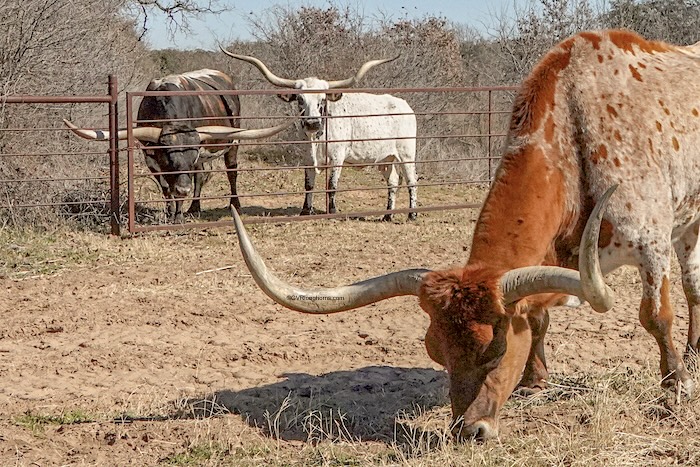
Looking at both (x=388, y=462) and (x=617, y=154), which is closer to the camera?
(x=388, y=462)

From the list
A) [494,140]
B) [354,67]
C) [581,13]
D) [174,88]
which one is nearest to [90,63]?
[174,88]

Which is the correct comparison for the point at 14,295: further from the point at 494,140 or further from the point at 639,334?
the point at 494,140

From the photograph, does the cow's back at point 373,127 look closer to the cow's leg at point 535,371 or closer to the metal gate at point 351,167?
the metal gate at point 351,167

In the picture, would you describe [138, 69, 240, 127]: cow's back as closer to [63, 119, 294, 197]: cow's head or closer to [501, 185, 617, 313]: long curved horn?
[63, 119, 294, 197]: cow's head

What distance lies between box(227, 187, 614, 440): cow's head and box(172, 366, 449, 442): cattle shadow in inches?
32.2

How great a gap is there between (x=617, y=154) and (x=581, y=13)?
16.2m

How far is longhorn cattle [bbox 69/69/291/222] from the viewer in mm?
11859

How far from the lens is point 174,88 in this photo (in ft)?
42.0

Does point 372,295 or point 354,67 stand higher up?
point 354,67

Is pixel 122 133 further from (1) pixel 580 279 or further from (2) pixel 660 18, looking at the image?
(2) pixel 660 18

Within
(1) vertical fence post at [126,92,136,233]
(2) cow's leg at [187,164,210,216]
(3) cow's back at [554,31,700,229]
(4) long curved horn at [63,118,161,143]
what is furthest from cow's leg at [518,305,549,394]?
(2) cow's leg at [187,164,210,216]

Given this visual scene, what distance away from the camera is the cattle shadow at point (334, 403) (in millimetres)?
5145

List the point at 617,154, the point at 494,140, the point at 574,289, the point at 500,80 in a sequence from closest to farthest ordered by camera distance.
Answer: the point at 574,289, the point at 617,154, the point at 494,140, the point at 500,80

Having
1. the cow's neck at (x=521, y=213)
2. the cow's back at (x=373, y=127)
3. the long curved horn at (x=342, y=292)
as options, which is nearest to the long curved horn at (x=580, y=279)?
the cow's neck at (x=521, y=213)
